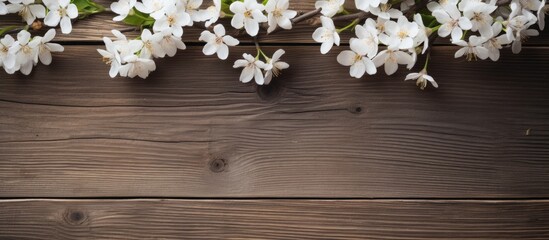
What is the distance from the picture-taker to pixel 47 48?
107 centimetres

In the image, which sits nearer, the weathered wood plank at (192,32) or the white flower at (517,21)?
the white flower at (517,21)

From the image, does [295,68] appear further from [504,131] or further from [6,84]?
[6,84]

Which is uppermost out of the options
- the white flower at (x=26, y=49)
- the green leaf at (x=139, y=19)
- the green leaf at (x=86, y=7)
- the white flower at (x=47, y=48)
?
the white flower at (x=26, y=49)

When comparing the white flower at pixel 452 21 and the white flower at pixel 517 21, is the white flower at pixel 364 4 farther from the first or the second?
the white flower at pixel 517 21

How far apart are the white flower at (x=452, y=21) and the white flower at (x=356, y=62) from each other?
12 cm

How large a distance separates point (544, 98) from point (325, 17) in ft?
1.34

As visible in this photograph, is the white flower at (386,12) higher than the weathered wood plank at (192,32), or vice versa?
the weathered wood plank at (192,32)

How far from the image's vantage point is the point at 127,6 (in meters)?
1.03

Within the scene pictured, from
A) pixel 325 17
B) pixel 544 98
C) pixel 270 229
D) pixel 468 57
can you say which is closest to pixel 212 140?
pixel 270 229

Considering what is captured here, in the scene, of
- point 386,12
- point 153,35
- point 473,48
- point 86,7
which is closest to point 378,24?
point 386,12

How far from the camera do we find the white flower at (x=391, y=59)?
1.03m

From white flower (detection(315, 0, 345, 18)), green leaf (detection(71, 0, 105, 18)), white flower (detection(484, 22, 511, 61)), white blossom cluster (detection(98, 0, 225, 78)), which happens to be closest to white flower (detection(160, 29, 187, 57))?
white blossom cluster (detection(98, 0, 225, 78))

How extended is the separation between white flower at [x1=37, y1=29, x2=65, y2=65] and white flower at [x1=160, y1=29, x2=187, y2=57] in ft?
0.57

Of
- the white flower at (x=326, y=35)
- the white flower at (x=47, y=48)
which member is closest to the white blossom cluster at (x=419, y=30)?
the white flower at (x=326, y=35)
